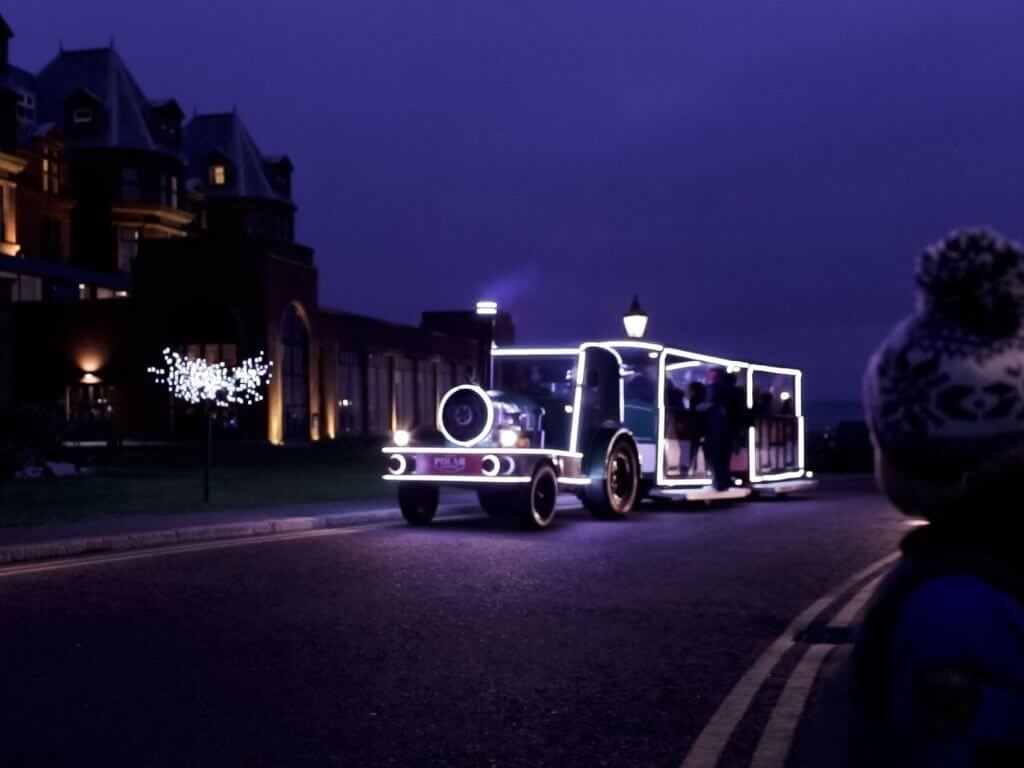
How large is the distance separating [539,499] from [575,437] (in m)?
1.48

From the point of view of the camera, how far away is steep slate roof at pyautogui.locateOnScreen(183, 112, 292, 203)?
6951 centimetres

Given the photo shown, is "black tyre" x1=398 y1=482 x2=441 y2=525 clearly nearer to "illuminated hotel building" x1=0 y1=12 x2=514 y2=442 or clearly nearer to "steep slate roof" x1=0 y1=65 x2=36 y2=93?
"illuminated hotel building" x1=0 y1=12 x2=514 y2=442

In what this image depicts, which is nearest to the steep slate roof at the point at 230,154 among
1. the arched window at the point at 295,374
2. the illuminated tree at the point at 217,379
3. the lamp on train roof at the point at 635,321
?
the arched window at the point at 295,374

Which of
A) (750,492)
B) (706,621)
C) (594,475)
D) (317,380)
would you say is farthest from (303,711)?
(317,380)

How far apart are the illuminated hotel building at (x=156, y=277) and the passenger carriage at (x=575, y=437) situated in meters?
23.4

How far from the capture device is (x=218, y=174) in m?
69.7

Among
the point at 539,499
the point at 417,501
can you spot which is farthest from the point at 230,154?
the point at 539,499

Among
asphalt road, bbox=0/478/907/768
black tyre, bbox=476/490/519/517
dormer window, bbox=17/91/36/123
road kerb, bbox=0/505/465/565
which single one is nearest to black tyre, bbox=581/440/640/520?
black tyre, bbox=476/490/519/517

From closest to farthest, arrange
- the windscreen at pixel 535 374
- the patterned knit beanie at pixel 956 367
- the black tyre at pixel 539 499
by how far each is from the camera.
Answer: the patterned knit beanie at pixel 956 367 → the black tyre at pixel 539 499 → the windscreen at pixel 535 374

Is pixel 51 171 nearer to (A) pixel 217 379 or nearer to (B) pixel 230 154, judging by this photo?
(B) pixel 230 154

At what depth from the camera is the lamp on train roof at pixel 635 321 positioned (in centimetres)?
2388

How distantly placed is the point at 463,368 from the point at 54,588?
61.5 m

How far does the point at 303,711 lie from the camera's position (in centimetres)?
739

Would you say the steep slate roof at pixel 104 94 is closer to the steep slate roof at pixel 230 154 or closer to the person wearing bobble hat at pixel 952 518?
the steep slate roof at pixel 230 154
